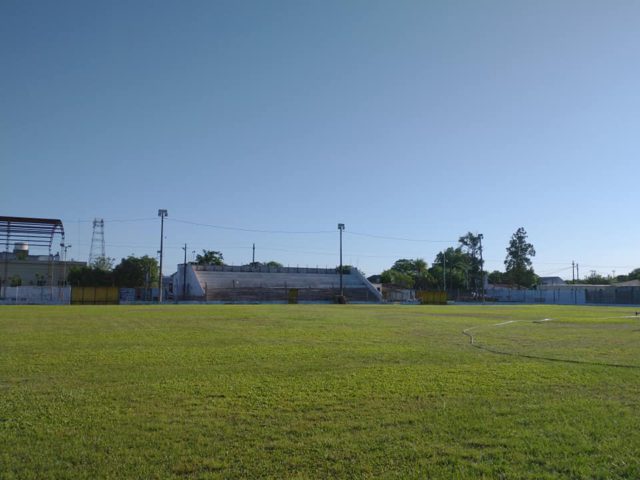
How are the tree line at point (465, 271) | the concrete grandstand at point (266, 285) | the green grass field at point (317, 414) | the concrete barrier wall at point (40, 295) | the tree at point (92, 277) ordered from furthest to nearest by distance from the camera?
the tree line at point (465, 271) < the tree at point (92, 277) < the concrete grandstand at point (266, 285) < the concrete barrier wall at point (40, 295) < the green grass field at point (317, 414)

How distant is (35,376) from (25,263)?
10831cm

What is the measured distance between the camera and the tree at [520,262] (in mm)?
111562

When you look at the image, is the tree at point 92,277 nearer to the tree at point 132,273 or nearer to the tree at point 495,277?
the tree at point 132,273

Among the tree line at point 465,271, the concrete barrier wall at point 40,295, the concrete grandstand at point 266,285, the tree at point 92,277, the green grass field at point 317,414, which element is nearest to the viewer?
the green grass field at point 317,414

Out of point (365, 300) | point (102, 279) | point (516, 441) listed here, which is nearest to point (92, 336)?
point (516, 441)

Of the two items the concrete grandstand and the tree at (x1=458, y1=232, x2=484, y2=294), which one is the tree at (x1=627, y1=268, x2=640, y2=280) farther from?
the concrete grandstand

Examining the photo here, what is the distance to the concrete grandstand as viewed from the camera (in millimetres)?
72812

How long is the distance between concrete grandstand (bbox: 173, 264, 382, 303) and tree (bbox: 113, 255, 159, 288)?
355 inches

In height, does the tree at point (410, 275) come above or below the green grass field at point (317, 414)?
above

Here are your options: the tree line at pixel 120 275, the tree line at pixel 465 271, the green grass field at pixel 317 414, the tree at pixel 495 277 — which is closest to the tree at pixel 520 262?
the tree line at pixel 465 271

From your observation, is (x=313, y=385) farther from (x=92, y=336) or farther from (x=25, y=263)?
(x=25, y=263)

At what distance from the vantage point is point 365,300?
262 ft

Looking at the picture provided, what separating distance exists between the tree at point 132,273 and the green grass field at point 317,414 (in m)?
83.2

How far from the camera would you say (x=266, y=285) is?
82.9 m
